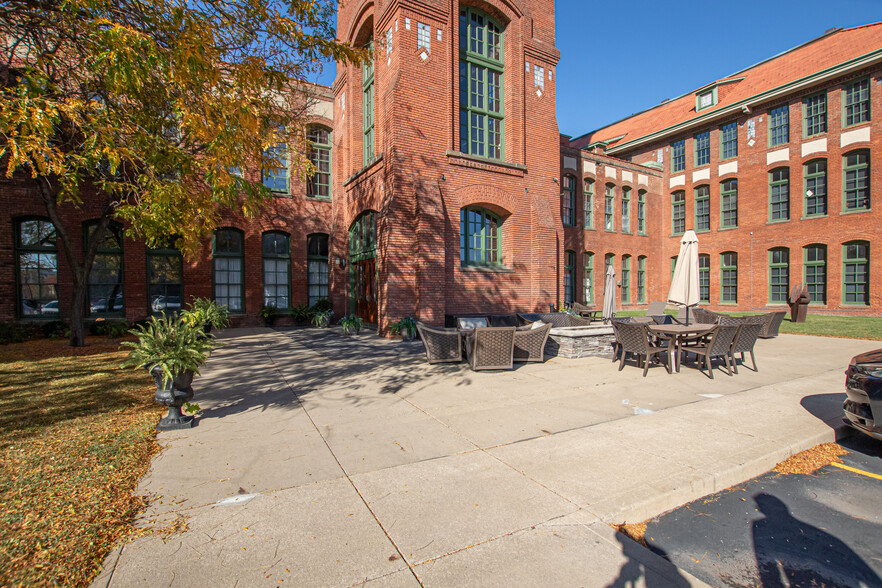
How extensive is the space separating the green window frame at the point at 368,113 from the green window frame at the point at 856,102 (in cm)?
2265

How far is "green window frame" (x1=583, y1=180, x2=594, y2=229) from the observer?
22234 mm

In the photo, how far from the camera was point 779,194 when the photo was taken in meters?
22.0

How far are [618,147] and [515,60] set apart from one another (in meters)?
17.7

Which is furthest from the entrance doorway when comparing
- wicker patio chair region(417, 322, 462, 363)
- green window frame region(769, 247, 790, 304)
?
green window frame region(769, 247, 790, 304)

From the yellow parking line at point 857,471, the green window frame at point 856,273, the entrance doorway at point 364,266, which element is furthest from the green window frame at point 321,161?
the green window frame at point 856,273

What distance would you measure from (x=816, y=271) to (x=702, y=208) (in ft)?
22.2

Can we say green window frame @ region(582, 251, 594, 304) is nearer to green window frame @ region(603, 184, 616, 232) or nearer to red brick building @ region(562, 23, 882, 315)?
red brick building @ region(562, 23, 882, 315)

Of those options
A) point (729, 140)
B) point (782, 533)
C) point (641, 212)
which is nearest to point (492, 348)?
point (782, 533)

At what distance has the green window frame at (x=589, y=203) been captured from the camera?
875 inches

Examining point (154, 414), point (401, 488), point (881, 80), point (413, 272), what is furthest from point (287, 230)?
point (881, 80)

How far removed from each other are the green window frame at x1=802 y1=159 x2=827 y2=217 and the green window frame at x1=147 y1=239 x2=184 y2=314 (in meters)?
29.2

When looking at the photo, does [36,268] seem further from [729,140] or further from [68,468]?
[729,140]

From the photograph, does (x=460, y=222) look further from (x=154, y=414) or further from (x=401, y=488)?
(x=401, y=488)

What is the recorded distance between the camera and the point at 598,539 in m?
2.46
